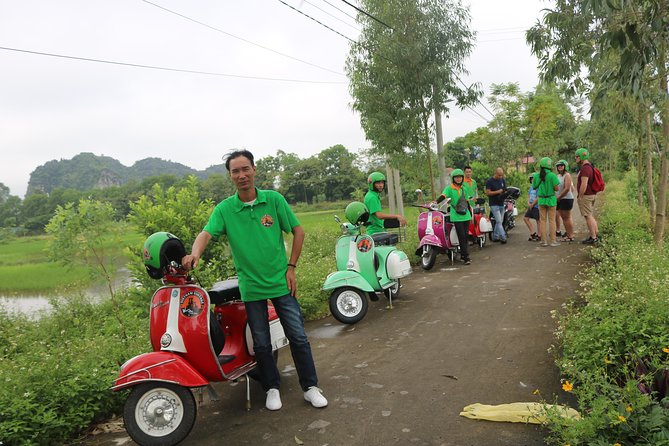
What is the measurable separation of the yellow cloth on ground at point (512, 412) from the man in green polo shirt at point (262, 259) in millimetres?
1069

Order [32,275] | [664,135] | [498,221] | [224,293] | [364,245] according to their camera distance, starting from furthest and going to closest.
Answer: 1. [32,275]
2. [498,221]
3. [664,135]
4. [364,245]
5. [224,293]

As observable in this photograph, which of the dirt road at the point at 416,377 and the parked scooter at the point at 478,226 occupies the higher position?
the parked scooter at the point at 478,226

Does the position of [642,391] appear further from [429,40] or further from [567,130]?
[567,130]

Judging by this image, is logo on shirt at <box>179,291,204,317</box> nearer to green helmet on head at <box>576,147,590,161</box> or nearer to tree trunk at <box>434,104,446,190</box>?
green helmet on head at <box>576,147,590,161</box>

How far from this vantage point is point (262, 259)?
11.4 feet

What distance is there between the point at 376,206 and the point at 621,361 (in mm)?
3608

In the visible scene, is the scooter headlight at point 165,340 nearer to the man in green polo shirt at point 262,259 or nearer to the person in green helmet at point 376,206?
the man in green polo shirt at point 262,259

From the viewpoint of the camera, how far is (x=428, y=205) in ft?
28.0

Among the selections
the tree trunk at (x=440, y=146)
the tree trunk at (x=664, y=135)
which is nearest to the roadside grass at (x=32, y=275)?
the tree trunk at (x=440, y=146)

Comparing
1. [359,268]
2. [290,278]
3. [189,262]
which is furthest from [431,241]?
[189,262]

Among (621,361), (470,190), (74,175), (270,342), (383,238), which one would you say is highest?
(74,175)

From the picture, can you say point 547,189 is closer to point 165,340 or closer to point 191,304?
point 191,304

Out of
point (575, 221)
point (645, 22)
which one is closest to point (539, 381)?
point (645, 22)

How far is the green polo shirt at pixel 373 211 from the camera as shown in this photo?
6.28 m
